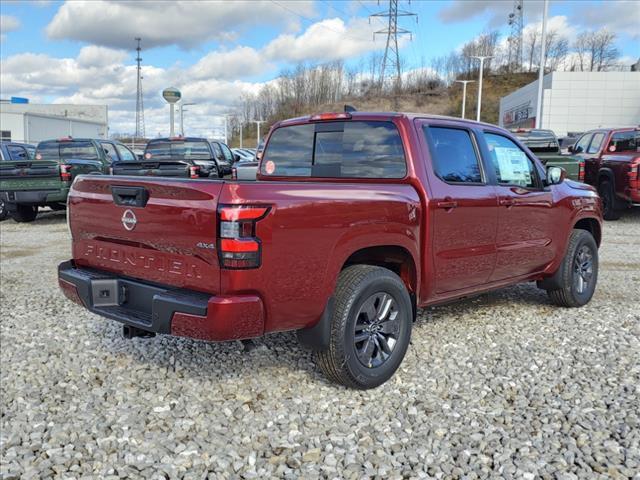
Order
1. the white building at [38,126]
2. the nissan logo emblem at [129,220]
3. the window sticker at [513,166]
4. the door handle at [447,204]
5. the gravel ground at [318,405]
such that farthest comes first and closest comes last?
the white building at [38,126]
the window sticker at [513,166]
the door handle at [447,204]
the nissan logo emblem at [129,220]
the gravel ground at [318,405]

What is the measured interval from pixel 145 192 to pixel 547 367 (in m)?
3.03

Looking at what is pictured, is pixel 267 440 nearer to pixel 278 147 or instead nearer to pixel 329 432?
pixel 329 432

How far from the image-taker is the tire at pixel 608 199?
39.9ft

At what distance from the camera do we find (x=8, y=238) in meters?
10.7

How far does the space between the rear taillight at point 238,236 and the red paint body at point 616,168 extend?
1047 centimetres

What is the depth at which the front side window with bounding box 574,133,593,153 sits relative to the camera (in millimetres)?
13617

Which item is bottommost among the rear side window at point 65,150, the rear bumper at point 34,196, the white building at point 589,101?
the rear bumper at point 34,196

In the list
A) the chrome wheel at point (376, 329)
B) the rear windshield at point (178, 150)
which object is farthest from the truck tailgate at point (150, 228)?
the rear windshield at point (178, 150)

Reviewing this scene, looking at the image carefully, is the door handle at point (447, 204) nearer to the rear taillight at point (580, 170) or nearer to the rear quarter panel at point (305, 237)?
the rear quarter panel at point (305, 237)

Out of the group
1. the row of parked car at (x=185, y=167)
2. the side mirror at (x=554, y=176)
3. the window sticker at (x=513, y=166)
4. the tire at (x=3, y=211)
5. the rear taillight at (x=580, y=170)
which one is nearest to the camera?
the window sticker at (x=513, y=166)

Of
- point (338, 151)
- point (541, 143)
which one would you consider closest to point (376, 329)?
point (338, 151)

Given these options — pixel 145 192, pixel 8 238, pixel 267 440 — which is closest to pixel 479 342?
pixel 267 440

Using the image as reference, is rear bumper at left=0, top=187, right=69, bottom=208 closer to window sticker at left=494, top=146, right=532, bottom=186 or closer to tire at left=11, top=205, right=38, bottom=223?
tire at left=11, top=205, right=38, bottom=223

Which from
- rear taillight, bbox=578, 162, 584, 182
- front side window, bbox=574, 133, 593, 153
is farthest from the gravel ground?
front side window, bbox=574, 133, 593, 153
